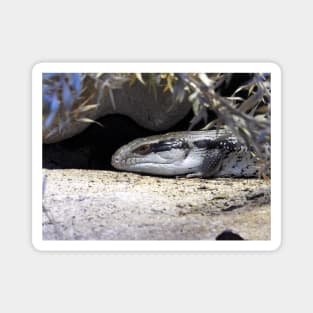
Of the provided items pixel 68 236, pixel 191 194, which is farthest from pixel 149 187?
pixel 68 236

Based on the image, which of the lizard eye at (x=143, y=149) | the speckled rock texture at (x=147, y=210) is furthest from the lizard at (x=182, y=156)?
the speckled rock texture at (x=147, y=210)

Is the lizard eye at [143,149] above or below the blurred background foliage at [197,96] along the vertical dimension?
below

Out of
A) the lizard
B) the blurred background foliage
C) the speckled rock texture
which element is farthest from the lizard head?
the blurred background foliage

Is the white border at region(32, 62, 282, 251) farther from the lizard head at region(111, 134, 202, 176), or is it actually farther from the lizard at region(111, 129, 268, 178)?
the lizard head at region(111, 134, 202, 176)

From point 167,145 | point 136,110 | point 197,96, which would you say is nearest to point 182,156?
point 167,145

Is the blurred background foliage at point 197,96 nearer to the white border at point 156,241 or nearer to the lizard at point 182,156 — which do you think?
the white border at point 156,241
